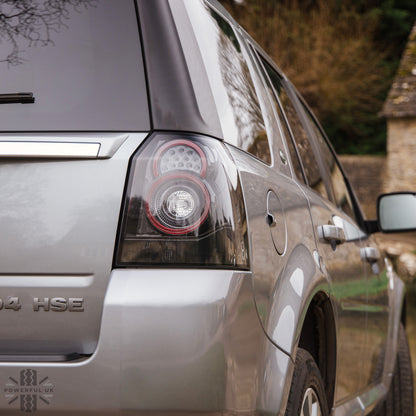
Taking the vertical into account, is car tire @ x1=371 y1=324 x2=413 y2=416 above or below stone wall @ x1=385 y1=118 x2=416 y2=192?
above

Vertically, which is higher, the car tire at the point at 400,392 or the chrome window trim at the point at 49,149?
the chrome window trim at the point at 49,149

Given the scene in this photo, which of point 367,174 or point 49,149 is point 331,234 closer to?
point 49,149

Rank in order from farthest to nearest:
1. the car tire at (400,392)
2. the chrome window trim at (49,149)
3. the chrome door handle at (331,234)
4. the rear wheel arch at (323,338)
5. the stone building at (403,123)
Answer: the stone building at (403,123) < the car tire at (400,392) < the chrome door handle at (331,234) < the rear wheel arch at (323,338) < the chrome window trim at (49,149)

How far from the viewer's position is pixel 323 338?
2797mm

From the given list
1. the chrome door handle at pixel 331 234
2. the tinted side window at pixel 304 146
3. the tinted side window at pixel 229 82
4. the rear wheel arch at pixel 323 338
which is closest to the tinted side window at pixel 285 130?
the tinted side window at pixel 304 146

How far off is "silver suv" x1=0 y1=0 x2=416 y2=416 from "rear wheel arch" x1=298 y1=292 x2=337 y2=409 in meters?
0.32

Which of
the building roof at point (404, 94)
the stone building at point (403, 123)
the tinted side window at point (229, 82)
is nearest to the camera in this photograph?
the tinted side window at point (229, 82)

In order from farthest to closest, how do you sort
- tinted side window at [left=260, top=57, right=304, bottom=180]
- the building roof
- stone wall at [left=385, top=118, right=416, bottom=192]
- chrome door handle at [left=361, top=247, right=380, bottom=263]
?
stone wall at [left=385, top=118, right=416, bottom=192] < the building roof < chrome door handle at [left=361, top=247, right=380, bottom=263] < tinted side window at [left=260, top=57, right=304, bottom=180]

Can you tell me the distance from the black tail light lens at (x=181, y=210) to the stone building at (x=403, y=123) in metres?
24.2

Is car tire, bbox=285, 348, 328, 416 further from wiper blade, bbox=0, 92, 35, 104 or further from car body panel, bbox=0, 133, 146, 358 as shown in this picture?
wiper blade, bbox=0, 92, 35, 104

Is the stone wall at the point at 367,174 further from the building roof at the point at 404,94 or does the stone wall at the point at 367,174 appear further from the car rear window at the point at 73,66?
the car rear window at the point at 73,66

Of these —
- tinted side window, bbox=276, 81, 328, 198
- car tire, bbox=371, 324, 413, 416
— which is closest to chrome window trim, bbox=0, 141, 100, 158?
tinted side window, bbox=276, 81, 328, 198

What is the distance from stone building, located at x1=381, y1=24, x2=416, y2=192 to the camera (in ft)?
83.8

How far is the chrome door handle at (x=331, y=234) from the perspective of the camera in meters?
2.85
